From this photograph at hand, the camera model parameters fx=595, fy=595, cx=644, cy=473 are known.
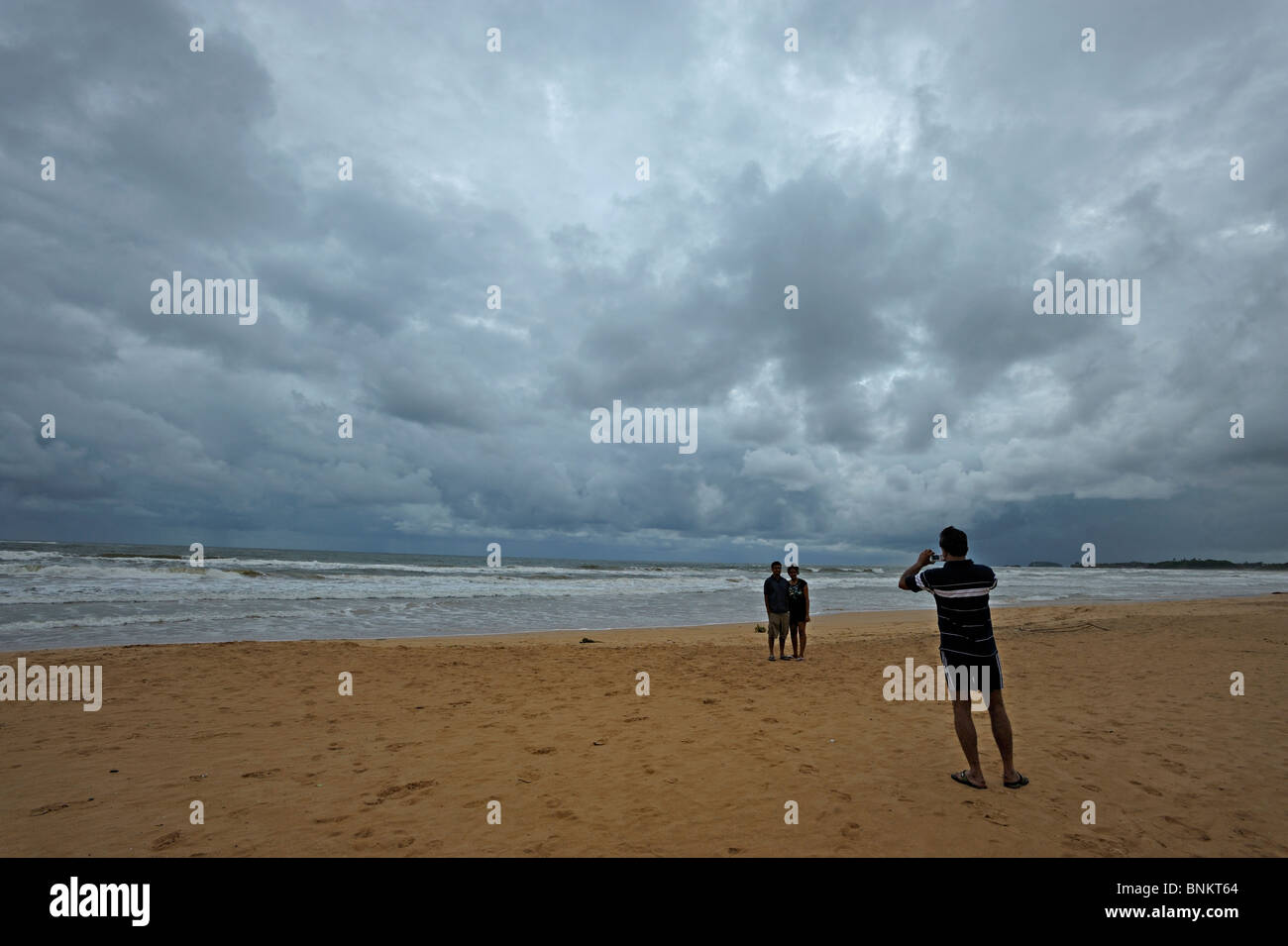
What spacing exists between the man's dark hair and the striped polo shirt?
100 millimetres

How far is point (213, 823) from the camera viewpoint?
4.69m

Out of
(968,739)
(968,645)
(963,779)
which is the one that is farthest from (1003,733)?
(968,645)

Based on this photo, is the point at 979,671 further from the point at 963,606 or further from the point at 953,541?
the point at 953,541

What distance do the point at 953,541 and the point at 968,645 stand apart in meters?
0.91

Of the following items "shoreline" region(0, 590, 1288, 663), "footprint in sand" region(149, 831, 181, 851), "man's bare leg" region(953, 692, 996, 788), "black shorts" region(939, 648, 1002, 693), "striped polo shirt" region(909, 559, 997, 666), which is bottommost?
"shoreline" region(0, 590, 1288, 663)

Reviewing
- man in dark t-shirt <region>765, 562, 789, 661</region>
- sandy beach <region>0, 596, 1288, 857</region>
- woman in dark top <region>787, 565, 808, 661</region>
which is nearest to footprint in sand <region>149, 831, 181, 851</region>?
sandy beach <region>0, 596, 1288, 857</region>

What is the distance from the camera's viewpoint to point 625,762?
6.06 m

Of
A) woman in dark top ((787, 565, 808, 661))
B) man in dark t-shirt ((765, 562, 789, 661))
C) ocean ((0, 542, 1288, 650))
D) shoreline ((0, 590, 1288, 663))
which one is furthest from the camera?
ocean ((0, 542, 1288, 650))

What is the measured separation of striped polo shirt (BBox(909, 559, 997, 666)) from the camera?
5.16 m

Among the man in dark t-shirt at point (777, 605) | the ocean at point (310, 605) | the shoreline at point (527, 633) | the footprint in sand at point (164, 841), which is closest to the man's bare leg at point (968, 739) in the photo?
the footprint in sand at point (164, 841)

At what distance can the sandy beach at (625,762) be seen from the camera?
4.41 metres

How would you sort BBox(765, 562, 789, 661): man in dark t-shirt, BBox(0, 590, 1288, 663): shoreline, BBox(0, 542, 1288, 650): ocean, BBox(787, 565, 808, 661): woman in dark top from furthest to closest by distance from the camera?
BBox(0, 542, 1288, 650): ocean < BBox(0, 590, 1288, 663): shoreline < BBox(787, 565, 808, 661): woman in dark top < BBox(765, 562, 789, 661): man in dark t-shirt

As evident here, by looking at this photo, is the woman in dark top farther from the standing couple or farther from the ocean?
the ocean
